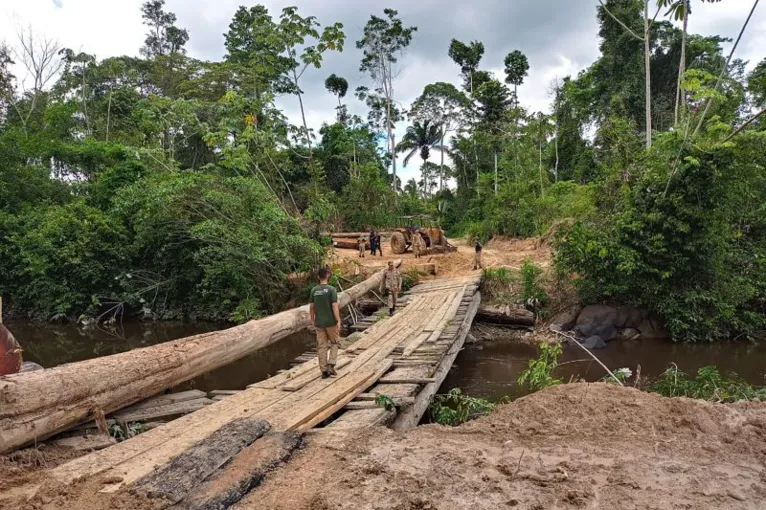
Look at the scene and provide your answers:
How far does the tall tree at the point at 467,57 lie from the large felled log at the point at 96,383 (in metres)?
33.4

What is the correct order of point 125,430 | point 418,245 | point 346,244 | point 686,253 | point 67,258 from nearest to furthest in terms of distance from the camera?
point 125,430, point 686,253, point 67,258, point 418,245, point 346,244

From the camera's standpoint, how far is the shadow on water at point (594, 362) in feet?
27.8

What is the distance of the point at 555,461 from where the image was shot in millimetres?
3182

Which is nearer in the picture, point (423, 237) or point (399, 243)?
point (423, 237)

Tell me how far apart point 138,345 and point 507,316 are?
10041mm

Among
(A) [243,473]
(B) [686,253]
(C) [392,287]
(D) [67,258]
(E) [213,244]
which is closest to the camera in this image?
(A) [243,473]

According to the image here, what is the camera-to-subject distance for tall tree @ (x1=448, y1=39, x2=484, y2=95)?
115ft

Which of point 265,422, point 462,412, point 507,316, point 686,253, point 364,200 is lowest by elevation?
point 507,316

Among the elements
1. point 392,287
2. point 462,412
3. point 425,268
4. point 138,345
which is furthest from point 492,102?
point 462,412

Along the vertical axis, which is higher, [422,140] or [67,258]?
[422,140]

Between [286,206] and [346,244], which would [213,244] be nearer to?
[286,206]

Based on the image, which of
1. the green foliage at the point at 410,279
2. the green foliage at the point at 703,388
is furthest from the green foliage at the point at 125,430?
the green foliage at the point at 410,279

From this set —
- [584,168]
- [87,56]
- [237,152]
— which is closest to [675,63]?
[584,168]

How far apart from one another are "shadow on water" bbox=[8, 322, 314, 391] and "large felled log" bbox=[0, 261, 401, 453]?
9.73ft
